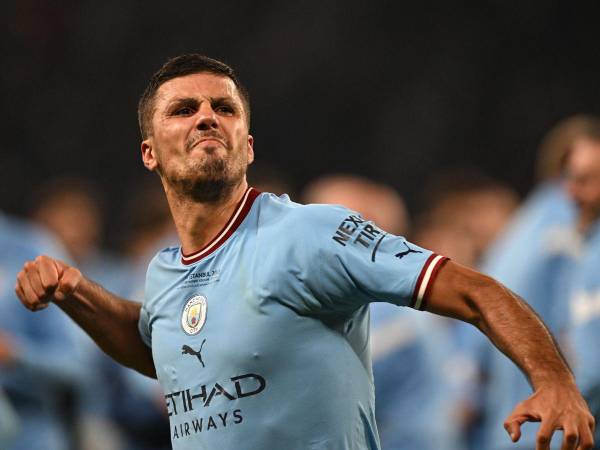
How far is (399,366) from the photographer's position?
7090 millimetres

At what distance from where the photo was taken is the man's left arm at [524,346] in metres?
3.08

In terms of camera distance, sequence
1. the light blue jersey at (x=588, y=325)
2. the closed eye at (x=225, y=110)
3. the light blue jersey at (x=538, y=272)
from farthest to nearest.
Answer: the light blue jersey at (x=538, y=272), the light blue jersey at (x=588, y=325), the closed eye at (x=225, y=110)

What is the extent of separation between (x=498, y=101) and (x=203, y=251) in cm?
942

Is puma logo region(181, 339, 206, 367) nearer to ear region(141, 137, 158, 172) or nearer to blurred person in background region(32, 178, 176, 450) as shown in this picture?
ear region(141, 137, 158, 172)

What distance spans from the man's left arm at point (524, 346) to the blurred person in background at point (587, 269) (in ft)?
8.43

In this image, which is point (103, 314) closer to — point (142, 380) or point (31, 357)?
point (31, 357)

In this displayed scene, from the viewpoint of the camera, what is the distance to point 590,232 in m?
6.47

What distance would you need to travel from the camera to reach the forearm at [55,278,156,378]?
429 cm

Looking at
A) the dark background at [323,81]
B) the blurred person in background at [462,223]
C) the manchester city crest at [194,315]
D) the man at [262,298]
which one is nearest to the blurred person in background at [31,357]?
the blurred person in background at [462,223]

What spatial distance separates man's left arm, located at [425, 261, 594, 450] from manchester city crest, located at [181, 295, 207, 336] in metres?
0.73

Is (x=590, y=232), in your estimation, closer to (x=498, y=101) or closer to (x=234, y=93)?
(x=234, y=93)

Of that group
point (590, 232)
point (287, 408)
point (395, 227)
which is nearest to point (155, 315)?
point (287, 408)

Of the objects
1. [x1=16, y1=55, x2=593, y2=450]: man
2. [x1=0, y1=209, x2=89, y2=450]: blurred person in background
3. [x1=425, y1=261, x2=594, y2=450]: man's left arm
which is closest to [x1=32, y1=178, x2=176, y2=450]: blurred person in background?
[x1=0, y1=209, x2=89, y2=450]: blurred person in background

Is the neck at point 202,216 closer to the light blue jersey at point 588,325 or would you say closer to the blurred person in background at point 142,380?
the light blue jersey at point 588,325
